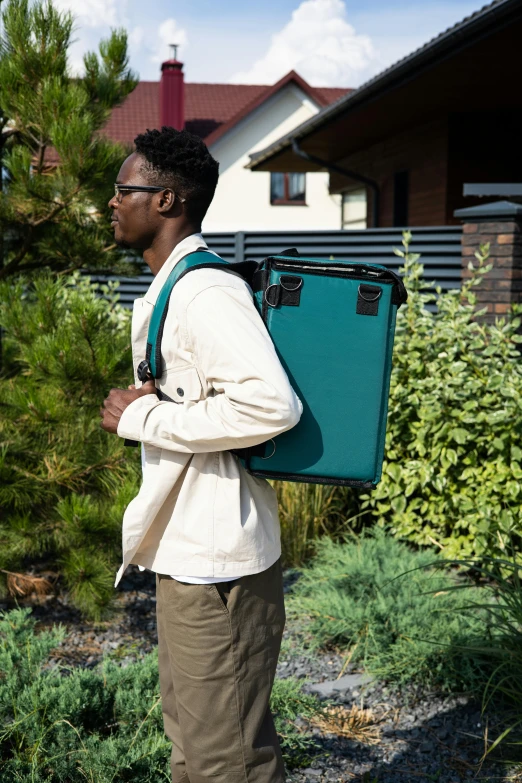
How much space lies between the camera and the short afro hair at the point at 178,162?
5.98ft

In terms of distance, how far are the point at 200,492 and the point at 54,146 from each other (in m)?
2.39

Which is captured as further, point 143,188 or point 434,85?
point 434,85

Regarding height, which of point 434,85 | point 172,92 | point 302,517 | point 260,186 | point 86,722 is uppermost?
point 172,92

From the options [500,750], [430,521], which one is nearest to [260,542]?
[500,750]

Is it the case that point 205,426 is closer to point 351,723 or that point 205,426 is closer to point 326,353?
point 326,353

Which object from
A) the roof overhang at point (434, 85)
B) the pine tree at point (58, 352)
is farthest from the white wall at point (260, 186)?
the pine tree at point (58, 352)

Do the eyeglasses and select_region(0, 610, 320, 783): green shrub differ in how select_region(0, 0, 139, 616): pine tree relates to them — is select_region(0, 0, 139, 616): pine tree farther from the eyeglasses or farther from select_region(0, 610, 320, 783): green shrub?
the eyeglasses

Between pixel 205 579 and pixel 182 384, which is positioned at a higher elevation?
pixel 182 384

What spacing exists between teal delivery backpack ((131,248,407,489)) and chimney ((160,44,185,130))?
80.7ft

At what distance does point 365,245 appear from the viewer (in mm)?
6312

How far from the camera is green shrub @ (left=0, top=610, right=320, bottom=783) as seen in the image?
7.86 ft

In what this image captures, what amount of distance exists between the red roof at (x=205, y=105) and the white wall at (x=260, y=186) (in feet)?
1.16

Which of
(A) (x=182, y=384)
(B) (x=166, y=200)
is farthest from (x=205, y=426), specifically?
(B) (x=166, y=200)

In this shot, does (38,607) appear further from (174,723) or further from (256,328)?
(256,328)
